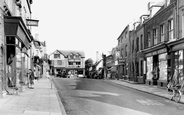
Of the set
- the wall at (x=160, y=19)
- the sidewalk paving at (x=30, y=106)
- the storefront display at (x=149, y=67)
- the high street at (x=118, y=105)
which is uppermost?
the wall at (x=160, y=19)

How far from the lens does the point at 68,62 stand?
8800cm

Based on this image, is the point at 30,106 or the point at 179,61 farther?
the point at 179,61

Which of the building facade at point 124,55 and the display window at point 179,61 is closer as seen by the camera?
the display window at point 179,61

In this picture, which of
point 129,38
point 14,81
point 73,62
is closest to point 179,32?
point 14,81

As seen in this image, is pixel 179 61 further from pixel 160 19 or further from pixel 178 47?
pixel 160 19

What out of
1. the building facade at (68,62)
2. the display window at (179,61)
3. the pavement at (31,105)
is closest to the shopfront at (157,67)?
the display window at (179,61)

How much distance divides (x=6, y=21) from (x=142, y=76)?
20926 mm

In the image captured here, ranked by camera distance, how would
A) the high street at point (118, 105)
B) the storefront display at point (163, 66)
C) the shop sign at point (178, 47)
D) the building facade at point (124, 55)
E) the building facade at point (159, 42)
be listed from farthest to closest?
the building facade at point (124, 55) < the storefront display at point (163, 66) < the building facade at point (159, 42) < the shop sign at point (178, 47) < the high street at point (118, 105)

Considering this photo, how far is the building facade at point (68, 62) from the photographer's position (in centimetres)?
8638

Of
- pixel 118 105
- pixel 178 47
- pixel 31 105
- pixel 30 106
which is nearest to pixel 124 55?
pixel 178 47

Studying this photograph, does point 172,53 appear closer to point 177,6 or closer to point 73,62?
point 177,6

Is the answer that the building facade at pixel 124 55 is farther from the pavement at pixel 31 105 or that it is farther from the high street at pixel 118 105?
the pavement at pixel 31 105

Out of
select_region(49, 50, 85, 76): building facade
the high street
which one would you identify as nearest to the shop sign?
the high street

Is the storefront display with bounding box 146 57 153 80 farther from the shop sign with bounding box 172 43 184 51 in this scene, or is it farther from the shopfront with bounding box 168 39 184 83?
the shop sign with bounding box 172 43 184 51
